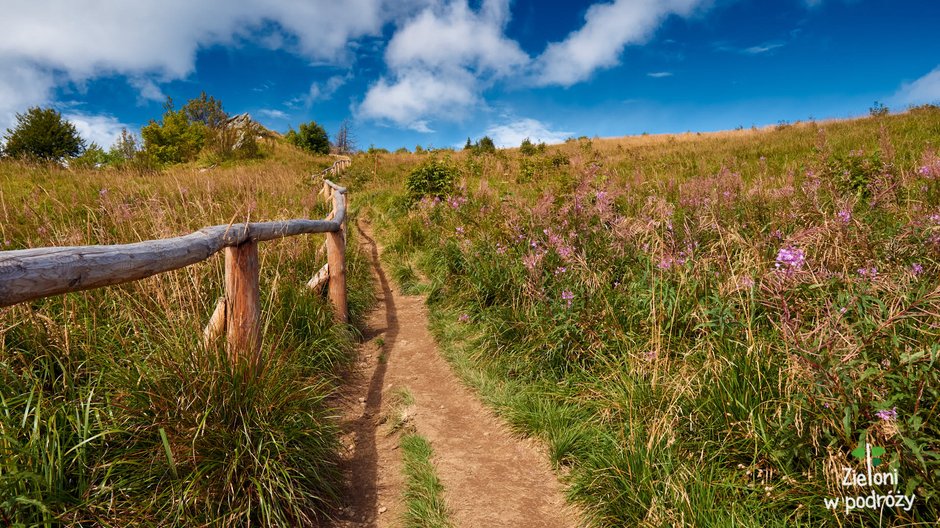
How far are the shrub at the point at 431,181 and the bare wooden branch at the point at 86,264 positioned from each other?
765 cm

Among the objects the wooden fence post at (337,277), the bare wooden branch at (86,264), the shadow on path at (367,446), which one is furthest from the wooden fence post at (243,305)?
the wooden fence post at (337,277)

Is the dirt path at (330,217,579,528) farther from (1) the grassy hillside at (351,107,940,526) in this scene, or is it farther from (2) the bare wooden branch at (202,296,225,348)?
(2) the bare wooden branch at (202,296,225,348)

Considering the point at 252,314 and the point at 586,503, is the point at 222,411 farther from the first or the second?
the point at 586,503

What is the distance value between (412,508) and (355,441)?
36.1 inches

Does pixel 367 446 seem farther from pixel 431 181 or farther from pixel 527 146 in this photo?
pixel 527 146

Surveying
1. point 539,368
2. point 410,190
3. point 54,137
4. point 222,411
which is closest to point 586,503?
point 539,368

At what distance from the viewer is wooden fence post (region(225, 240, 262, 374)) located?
2.61m

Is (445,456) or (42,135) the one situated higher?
(42,135)

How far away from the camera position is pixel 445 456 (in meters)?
3.18

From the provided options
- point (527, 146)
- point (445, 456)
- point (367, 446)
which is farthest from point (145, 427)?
point (527, 146)

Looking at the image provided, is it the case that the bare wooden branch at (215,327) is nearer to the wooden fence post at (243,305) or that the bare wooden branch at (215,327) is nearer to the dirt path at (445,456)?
the wooden fence post at (243,305)

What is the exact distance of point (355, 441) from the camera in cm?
334

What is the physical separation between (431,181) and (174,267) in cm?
839

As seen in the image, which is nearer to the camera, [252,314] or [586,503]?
[586,503]
